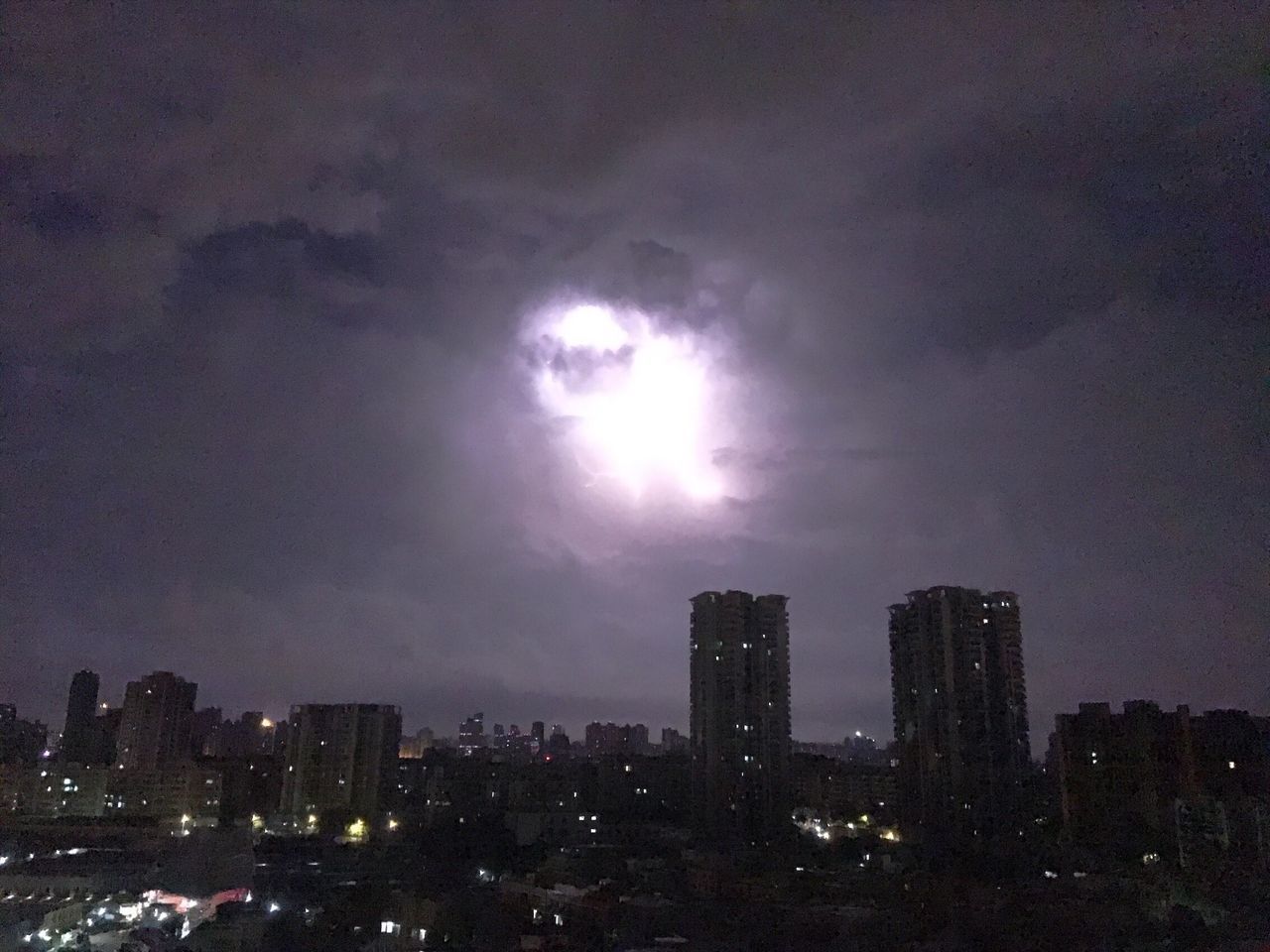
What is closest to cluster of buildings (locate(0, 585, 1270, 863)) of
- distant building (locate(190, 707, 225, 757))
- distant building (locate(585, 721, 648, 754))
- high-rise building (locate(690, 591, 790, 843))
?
high-rise building (locate(690, 591, 790, 843))

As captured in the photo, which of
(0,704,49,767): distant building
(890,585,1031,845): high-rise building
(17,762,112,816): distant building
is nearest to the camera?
(890,585,1031,845): high-rise building

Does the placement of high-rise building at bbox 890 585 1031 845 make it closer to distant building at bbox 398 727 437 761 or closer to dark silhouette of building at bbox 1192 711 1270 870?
Result: dark silhouette of building at bbox 1192 711 1270 870

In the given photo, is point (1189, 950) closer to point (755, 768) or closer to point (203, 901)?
point (203, 901)

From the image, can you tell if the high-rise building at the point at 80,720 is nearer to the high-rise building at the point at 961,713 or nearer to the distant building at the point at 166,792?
the distant building at the point at 166,792

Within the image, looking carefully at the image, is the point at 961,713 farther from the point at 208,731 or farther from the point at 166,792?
the point at 208,731

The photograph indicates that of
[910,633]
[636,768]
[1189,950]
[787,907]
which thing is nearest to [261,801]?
[636,768]

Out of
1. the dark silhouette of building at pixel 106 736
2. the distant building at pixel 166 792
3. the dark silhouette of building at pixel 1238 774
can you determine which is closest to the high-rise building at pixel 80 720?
the dark silhouette of building at pixel 106 736

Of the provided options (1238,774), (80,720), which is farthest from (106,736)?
(1238,774)

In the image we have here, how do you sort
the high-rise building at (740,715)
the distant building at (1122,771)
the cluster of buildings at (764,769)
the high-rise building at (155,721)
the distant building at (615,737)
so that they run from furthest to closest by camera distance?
the distant building at (615,737)
the high-rise building at (155,721)
the high-rise building at (740,715)
the cluster of buildings at (764,769)
the distant building at (1122,771)
